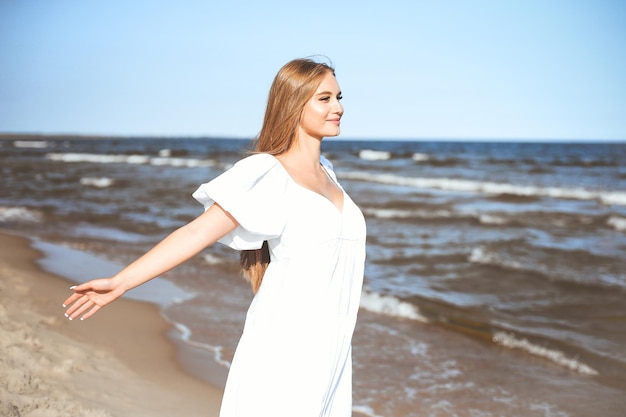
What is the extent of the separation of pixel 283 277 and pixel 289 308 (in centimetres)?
11

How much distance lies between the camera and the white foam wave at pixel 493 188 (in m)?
20.9

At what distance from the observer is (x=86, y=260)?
345 inches

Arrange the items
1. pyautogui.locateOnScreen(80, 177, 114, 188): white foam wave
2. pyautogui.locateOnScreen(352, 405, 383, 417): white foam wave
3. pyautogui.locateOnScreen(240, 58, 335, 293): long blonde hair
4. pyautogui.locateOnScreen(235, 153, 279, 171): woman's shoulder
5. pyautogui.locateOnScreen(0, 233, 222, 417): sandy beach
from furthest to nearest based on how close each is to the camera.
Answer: pyautogui.locateOnScreen(80, 177, 114, 188): white foam wave → pyautogui.locateOnScreen(352, 405, 383, 417): white foam wave → pyautogui.locateOnScreen(0, 233, 222, 417): sandy beach → pyautogui.locateOnScreen(240, 58, 335, 293): long blonde hair → pyautogui.locateOnScreen(235, 153, 279, 171): woman's shoulder

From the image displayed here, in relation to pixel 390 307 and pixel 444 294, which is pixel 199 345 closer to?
pixel 390 307

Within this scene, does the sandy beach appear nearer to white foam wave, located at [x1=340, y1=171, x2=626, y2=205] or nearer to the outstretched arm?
the outstretched arm

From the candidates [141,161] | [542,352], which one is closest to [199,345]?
[542,352]

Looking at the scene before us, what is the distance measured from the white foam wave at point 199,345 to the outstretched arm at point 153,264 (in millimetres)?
2961

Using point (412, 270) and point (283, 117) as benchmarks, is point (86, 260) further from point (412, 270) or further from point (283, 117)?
point (283, 117)

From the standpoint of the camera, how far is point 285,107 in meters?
2.57

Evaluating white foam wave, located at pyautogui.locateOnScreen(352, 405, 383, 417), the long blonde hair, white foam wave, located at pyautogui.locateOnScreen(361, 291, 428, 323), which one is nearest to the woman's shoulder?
the long blonde hair

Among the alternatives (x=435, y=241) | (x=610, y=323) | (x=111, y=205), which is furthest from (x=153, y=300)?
(x=111, y=205)

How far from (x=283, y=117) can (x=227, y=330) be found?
3760mm

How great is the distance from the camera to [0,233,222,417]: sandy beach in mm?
3547

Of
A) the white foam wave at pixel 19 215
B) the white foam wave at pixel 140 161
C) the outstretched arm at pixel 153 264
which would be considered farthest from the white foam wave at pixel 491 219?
the white foam wave at pixel 140 161
